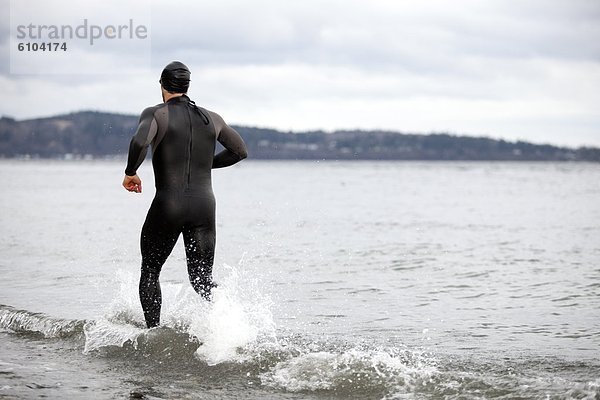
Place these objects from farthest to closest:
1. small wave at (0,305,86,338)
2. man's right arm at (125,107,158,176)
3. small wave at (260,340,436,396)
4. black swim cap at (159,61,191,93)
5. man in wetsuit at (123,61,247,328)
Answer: small wave at (0,305,86,338) < black swim cap at (159,61,191,93) < man in wetsuit at (123,61,247,328) < man's right arm at (125,107,158,176) < small wave at (260,340,436,396)

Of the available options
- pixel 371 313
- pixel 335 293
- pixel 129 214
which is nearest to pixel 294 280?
pixel 335 293

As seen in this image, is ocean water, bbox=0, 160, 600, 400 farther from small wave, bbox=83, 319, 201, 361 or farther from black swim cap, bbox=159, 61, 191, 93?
black swim cap, bbox=159, 61, 191, 93

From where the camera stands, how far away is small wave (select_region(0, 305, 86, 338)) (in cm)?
823

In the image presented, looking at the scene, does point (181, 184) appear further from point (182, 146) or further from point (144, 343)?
point (144, 343)

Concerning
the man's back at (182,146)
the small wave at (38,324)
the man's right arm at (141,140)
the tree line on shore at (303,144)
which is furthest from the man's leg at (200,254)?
the tree line on shore at (303,144)

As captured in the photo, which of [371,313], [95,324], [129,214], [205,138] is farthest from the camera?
[129,214]

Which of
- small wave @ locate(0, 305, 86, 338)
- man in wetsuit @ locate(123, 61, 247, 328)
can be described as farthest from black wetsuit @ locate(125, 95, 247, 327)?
small wave @ locate(0, 305, 86, 338)

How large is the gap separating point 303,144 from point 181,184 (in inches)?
6181

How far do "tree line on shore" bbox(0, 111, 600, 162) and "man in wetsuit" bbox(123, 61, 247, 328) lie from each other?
133 metres

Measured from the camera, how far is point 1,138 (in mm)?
161000

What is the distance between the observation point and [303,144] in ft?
537

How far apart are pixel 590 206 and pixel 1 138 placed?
5806 inches

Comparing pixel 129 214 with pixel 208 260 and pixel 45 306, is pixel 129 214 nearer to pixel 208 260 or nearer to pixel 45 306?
pixel 45 306

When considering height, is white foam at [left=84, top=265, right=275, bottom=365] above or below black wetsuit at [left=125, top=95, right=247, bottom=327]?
below
